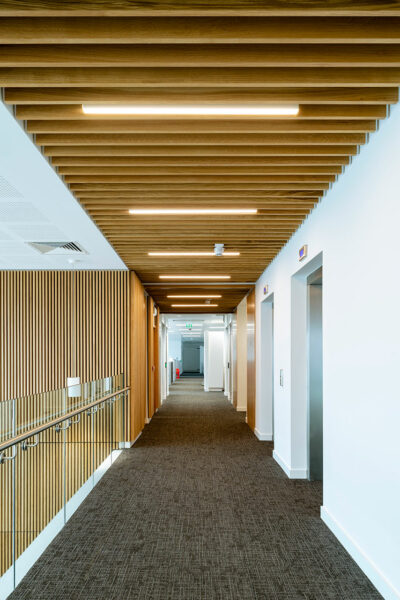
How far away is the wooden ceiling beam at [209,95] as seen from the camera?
287cm

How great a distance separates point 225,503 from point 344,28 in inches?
172

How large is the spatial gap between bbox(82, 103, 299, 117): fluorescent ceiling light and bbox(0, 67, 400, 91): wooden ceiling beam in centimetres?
28

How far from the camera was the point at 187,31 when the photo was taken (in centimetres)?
234

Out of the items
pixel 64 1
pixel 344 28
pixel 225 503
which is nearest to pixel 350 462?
pixel 225 503

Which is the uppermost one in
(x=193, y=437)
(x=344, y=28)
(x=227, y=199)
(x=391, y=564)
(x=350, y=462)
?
(x=344, y=28)

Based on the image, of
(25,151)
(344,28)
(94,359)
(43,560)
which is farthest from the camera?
(94,359)

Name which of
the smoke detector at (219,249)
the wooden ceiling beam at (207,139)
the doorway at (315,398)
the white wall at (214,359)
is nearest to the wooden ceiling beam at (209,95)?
the wooden ceiling beam at (207,139)

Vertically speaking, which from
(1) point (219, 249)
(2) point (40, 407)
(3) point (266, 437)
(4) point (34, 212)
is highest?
(4) point (34, 212)

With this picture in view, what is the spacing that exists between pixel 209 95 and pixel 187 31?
1.82 feet

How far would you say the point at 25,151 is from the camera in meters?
3.41

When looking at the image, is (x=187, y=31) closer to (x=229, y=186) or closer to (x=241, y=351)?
(x=229, y=186)

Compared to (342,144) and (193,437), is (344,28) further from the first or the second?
(193,437)

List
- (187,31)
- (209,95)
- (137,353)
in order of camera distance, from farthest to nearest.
Result: (137,353)
(209,95)
(187,31)

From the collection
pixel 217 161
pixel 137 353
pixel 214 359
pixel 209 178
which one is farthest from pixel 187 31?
pixel 214 359
